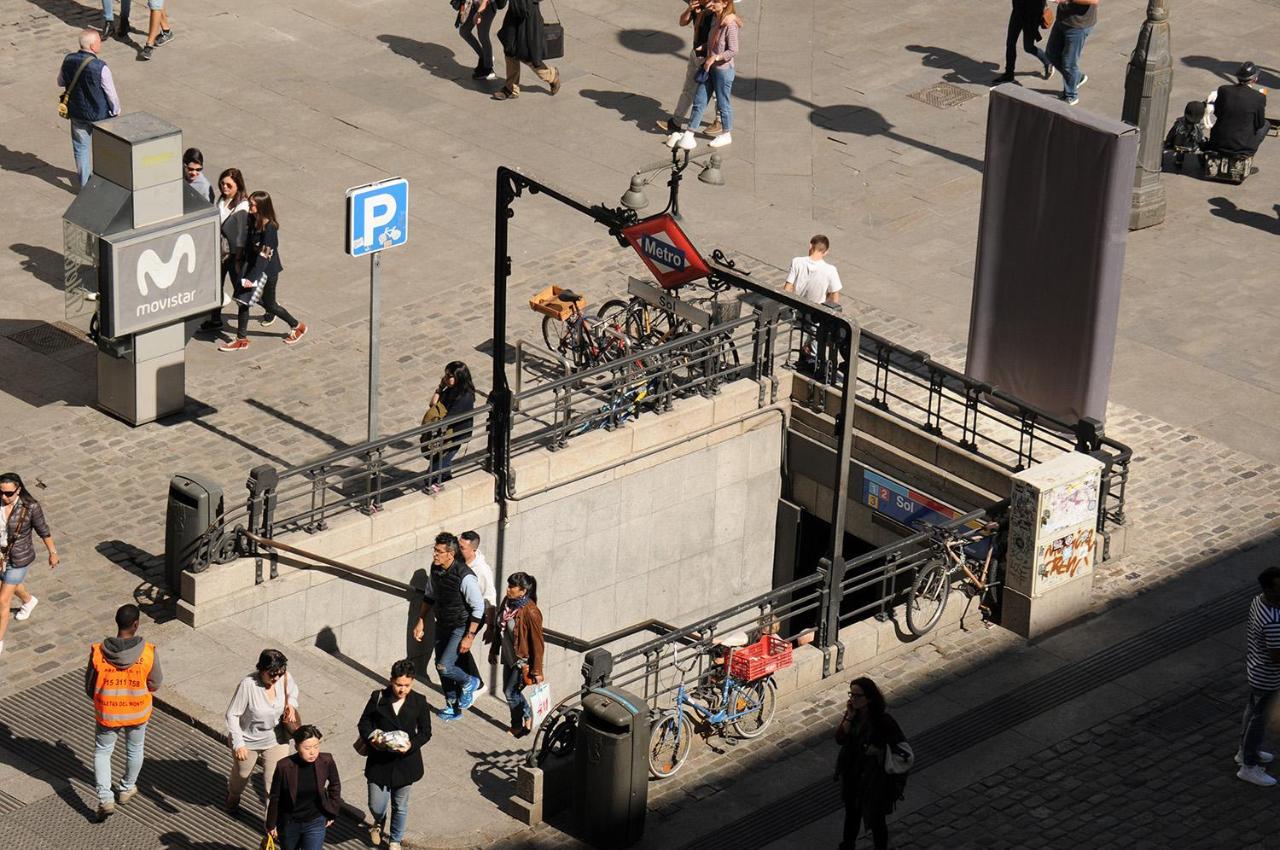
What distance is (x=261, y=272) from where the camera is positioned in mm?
22734

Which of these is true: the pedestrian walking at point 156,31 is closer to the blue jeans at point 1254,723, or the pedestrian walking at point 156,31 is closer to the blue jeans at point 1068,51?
the blue jeans at point 1068,51

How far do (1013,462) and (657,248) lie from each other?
16.9ft

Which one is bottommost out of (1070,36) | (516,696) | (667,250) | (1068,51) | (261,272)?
(516,696)

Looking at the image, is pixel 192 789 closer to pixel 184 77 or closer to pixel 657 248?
pixel 657 248

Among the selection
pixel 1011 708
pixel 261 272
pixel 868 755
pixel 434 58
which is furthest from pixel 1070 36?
pixel 868 755

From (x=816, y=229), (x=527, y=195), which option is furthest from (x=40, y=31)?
(x=816, y=229)

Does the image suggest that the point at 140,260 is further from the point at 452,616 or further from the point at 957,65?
the point at 957,65

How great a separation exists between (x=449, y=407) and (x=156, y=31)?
11612mm

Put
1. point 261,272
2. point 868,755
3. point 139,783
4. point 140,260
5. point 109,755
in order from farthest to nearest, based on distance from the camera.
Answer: point 261,272 → point 140,260 → point 139,783 → point 109,755 → point 868,755

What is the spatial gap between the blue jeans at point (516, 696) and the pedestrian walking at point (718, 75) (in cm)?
1042

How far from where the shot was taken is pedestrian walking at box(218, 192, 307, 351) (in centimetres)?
2255

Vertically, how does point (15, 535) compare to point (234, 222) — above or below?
below

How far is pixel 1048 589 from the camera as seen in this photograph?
1916 cm

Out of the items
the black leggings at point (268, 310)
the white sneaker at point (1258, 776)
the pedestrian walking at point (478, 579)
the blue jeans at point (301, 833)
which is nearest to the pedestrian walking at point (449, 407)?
the pedestrian walking at point (478, 579)
